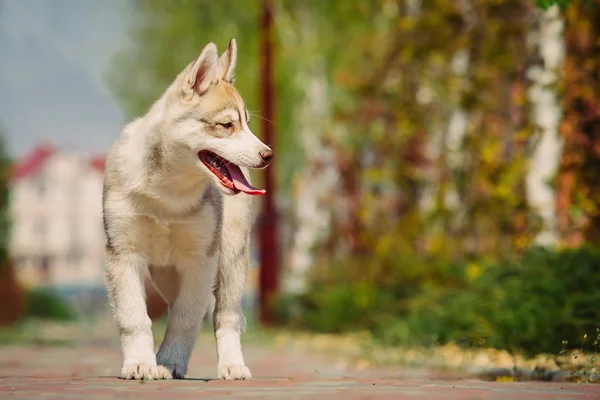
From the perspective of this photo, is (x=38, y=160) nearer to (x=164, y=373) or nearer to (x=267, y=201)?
(x=267, y=201)

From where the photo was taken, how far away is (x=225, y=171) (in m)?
7.47

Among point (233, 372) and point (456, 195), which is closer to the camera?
point (233, 372)

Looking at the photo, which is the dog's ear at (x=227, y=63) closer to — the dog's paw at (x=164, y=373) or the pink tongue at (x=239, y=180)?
the pink tongue at (x=239, y=180)

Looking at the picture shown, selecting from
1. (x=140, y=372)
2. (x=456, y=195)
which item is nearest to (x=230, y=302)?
(x=140, y=372)

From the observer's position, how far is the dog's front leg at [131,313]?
24.0ft

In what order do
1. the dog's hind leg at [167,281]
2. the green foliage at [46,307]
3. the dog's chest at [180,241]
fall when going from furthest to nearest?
the green foliage at [46,307], the dog's hind leg at [167,281], the dog's chest at [180,241]

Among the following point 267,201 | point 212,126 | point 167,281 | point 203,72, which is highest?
point 267,201

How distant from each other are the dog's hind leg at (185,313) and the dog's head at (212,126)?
704mm

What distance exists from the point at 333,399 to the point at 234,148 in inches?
72.7

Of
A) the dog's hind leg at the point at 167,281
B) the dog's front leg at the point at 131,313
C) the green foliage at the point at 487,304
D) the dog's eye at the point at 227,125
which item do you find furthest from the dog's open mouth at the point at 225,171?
the green foliage at the point at 487,304

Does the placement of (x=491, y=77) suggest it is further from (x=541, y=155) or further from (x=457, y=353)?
(x=457, y=353)

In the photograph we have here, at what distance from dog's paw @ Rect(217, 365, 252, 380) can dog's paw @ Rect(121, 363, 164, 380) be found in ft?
1.81

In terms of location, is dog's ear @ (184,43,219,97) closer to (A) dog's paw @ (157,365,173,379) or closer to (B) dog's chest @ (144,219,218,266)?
(B) dog's chest @ (144,219,218,266)

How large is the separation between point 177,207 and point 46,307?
69.8 ft
